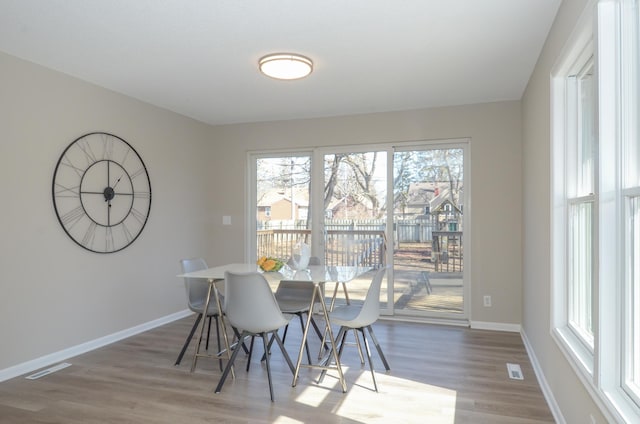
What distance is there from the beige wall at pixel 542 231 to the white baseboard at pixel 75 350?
3.81 m

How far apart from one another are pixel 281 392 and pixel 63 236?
236cm

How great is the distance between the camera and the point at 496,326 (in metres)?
4.56

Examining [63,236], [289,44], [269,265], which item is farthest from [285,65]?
[63,236]

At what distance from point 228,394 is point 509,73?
351 centimetres

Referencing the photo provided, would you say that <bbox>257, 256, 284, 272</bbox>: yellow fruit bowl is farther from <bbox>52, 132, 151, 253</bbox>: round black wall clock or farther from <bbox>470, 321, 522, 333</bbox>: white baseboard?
<bbox>470, 321, 522, 333</bbox>: white baseboard

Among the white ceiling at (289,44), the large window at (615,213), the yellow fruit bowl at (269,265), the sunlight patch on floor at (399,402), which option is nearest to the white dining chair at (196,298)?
the yellow fruit bowl at (269,265)

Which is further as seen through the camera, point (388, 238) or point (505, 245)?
point (388, 238)

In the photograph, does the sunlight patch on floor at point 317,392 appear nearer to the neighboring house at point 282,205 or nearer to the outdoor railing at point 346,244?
the outdoor railing at point 346,244

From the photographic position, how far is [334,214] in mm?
5293

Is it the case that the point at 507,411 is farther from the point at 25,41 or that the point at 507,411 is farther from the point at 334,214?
the point at 25,41

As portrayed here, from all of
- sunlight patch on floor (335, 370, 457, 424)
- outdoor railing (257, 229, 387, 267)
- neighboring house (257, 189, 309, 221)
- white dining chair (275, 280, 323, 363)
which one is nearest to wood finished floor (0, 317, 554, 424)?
sunlight patch on floor (335, 370, 457, 424)

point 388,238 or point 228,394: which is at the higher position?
point 388,238

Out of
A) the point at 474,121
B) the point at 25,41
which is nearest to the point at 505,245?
the point at 474,121

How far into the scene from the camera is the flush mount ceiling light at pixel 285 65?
10.7 ft
